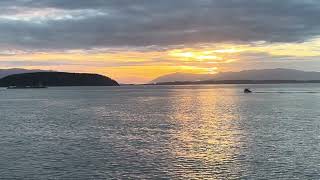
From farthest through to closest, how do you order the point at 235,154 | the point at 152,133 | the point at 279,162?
the point at 152,133 < the point at 235,154 < the point at 279,162

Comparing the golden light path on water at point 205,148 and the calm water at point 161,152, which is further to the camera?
the golden light path on water at point 205,148

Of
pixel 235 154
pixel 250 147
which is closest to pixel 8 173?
pixel 235 154

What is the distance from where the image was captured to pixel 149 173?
29.9 m

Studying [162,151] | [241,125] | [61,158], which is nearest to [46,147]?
[61,158]

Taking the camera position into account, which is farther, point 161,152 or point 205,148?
point 205,148

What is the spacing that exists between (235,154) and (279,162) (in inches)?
180

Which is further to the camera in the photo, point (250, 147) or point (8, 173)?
point (250, 147)

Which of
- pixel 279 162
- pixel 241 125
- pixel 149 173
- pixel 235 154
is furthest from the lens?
pixel 241 125

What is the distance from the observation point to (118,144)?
140 feet

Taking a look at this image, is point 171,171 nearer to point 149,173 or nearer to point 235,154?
point 149,173

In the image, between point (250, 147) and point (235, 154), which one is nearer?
point (235, 154)

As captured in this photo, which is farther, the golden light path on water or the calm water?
the golden light path on water

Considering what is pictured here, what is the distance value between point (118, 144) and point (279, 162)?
15500mm

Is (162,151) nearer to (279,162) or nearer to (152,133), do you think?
(279,162)
